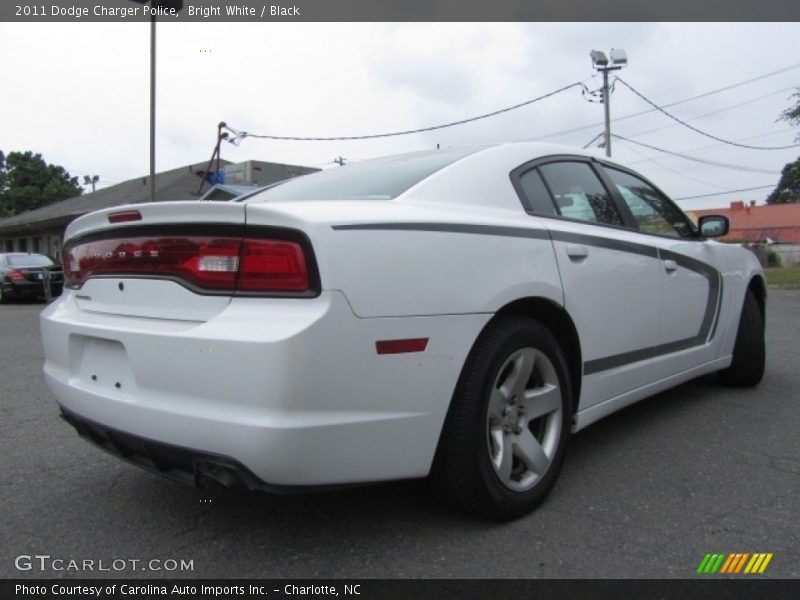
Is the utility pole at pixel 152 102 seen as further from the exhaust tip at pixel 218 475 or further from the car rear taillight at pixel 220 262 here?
the exhaust tip at pixel 218 475

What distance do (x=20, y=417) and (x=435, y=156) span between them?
3.18 m

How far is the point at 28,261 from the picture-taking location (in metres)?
16.9

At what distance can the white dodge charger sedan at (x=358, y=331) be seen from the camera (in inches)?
75.6

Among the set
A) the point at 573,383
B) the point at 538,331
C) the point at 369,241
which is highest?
the point at 369,241

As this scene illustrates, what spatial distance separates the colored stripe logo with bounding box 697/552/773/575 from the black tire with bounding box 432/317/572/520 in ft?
2.06

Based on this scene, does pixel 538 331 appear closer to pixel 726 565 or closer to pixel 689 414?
pixel 726 565

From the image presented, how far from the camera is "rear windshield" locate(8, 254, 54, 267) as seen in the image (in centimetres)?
1662

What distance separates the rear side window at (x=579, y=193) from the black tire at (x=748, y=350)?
1701mm

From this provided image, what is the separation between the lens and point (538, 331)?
2543 millimetres

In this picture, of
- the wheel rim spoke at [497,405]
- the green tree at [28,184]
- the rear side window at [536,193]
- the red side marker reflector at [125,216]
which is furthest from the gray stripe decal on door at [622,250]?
the green tree at [28,184]

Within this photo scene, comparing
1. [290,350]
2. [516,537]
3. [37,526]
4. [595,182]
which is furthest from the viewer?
[595,182]

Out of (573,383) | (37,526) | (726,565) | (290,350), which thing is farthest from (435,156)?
(37,526)

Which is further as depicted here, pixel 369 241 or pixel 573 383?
pixel 573 383

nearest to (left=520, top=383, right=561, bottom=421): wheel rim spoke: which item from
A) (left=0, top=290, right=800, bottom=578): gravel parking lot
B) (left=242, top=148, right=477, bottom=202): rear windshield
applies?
(left=0, top=290, right=800, bottom=578): gravel parking lot
